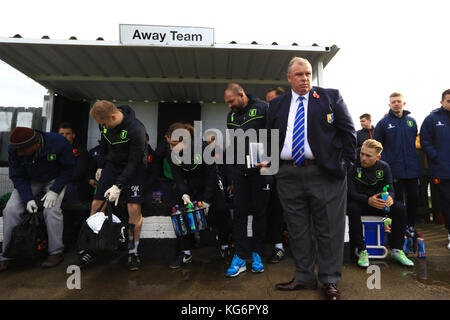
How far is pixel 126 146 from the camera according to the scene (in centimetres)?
303

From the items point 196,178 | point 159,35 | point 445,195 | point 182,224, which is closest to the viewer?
point 182,224

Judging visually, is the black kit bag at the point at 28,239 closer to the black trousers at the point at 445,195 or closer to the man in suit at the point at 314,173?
the man in suit at the point at 314,173

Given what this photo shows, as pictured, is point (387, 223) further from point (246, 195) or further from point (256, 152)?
point (256, 152)

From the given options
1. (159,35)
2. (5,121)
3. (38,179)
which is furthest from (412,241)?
(5,121)

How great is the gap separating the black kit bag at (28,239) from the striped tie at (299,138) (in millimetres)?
3000

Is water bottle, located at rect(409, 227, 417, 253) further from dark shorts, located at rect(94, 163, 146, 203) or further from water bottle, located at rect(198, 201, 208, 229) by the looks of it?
dark shorts, located at rect(94, 163, 146, 203)

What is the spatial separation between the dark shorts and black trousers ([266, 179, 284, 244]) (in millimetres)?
1588

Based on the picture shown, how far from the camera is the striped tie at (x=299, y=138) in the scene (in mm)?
2195

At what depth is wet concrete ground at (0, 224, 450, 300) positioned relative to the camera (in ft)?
7.33

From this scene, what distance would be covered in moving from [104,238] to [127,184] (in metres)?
0.66

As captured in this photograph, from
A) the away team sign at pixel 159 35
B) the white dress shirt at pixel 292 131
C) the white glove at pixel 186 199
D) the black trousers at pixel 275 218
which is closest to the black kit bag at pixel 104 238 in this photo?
the white glove at pixel 186 199

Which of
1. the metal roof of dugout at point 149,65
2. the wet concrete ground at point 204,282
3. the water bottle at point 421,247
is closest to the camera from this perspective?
the wet concrete ground at point 204,282

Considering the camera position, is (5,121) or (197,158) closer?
(197,158)

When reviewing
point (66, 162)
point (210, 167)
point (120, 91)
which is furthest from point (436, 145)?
point (120, 91)
